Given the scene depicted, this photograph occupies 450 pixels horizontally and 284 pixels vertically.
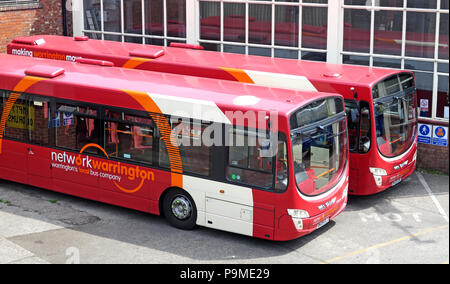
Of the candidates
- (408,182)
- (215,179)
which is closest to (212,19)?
(408,182)

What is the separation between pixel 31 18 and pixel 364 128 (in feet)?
38.4

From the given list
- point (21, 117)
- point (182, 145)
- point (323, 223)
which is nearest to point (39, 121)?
point (21, 117)

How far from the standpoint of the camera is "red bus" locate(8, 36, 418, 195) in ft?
45.5

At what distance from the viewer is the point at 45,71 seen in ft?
47.4

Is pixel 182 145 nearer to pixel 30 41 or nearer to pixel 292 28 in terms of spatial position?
pixel 292 28

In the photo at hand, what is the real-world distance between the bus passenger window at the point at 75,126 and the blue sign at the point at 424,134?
24.7 ft

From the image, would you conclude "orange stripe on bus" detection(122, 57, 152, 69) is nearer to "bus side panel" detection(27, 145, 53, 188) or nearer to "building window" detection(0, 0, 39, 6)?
"bus side panel" detection(27, 145, 53, 188)

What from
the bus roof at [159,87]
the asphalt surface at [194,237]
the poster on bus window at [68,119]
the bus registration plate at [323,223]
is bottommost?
the asphalt surface at [194,237]

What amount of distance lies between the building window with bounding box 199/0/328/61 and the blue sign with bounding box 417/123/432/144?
3038 millimetres

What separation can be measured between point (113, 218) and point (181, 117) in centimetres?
257

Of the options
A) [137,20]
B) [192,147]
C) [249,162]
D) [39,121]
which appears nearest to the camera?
[249,162]

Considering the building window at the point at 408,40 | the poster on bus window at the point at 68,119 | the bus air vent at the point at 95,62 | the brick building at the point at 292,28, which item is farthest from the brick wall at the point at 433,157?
the poster on bus window at the point at 68,119

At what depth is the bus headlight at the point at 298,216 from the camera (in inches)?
462

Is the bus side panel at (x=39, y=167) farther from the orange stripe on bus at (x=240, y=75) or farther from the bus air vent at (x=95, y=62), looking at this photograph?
the orange stripe on bus at (x=240, y=75)
